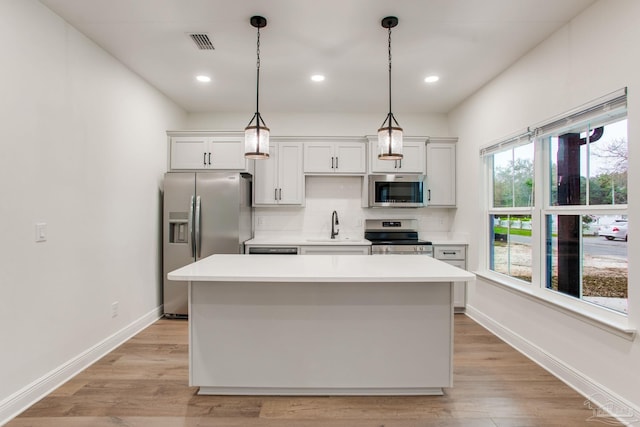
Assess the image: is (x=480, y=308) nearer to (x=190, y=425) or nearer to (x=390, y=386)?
(x=390, y=386)

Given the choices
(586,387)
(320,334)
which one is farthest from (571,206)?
→ (320,334)

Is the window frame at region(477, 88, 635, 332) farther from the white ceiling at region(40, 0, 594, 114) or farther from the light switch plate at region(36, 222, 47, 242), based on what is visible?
the light switch plate at region(36, 222, 47, 242)

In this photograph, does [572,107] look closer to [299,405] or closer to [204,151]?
[299,405]

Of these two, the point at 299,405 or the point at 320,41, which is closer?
the point at 299,405

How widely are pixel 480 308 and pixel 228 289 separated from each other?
2.88m

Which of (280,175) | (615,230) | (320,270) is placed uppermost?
(280,175)

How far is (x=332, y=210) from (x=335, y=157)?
762 millimetres

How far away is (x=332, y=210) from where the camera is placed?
15.1ft

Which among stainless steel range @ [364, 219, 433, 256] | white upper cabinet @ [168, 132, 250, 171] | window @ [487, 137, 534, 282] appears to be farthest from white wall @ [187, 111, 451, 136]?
window @ [487, 137, 534, 282]

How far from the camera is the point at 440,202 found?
14.2 ft

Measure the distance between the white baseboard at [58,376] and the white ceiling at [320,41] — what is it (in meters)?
2.55

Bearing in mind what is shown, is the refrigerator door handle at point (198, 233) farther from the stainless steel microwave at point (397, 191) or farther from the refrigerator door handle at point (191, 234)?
the stainless steel microwave at point (397, 191)

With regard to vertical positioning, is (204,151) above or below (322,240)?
above

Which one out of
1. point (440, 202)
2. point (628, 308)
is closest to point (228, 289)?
point (628, 308)
